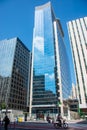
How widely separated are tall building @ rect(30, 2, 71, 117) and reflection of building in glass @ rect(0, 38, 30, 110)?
11.1m

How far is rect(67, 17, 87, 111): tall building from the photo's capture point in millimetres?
77500

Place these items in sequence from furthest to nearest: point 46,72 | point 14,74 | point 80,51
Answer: point 14,74 < point 46,72 < point 80,51

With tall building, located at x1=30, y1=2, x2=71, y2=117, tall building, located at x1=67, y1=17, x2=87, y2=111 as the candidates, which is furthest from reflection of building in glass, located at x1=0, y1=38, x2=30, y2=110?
tall building, located at x1=67, y1=17, x2=87, y2=111

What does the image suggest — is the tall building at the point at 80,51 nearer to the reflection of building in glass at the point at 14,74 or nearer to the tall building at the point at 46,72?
the tall building at the point at 46,72

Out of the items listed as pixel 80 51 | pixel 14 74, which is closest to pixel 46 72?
pixel 14 74

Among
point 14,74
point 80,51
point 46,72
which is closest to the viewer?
point 80,51

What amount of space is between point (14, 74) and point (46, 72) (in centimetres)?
2160

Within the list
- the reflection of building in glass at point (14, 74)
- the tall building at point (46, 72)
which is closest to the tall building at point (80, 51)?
the tall building at point (46, 72)

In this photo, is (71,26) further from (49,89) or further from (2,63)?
(2,63)

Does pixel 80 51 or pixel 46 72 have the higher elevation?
pixel 80 51

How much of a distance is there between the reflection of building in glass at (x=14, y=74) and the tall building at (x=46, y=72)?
11115 millimetres

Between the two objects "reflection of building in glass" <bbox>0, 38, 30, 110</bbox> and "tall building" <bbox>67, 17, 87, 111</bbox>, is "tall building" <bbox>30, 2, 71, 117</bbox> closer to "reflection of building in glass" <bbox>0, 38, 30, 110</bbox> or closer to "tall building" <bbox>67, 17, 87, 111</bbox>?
"reflection of building in glass" <bbox>0, 38, 30, 110</bbox>

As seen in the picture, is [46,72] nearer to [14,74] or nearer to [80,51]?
[14,74]

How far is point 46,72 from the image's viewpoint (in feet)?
325
